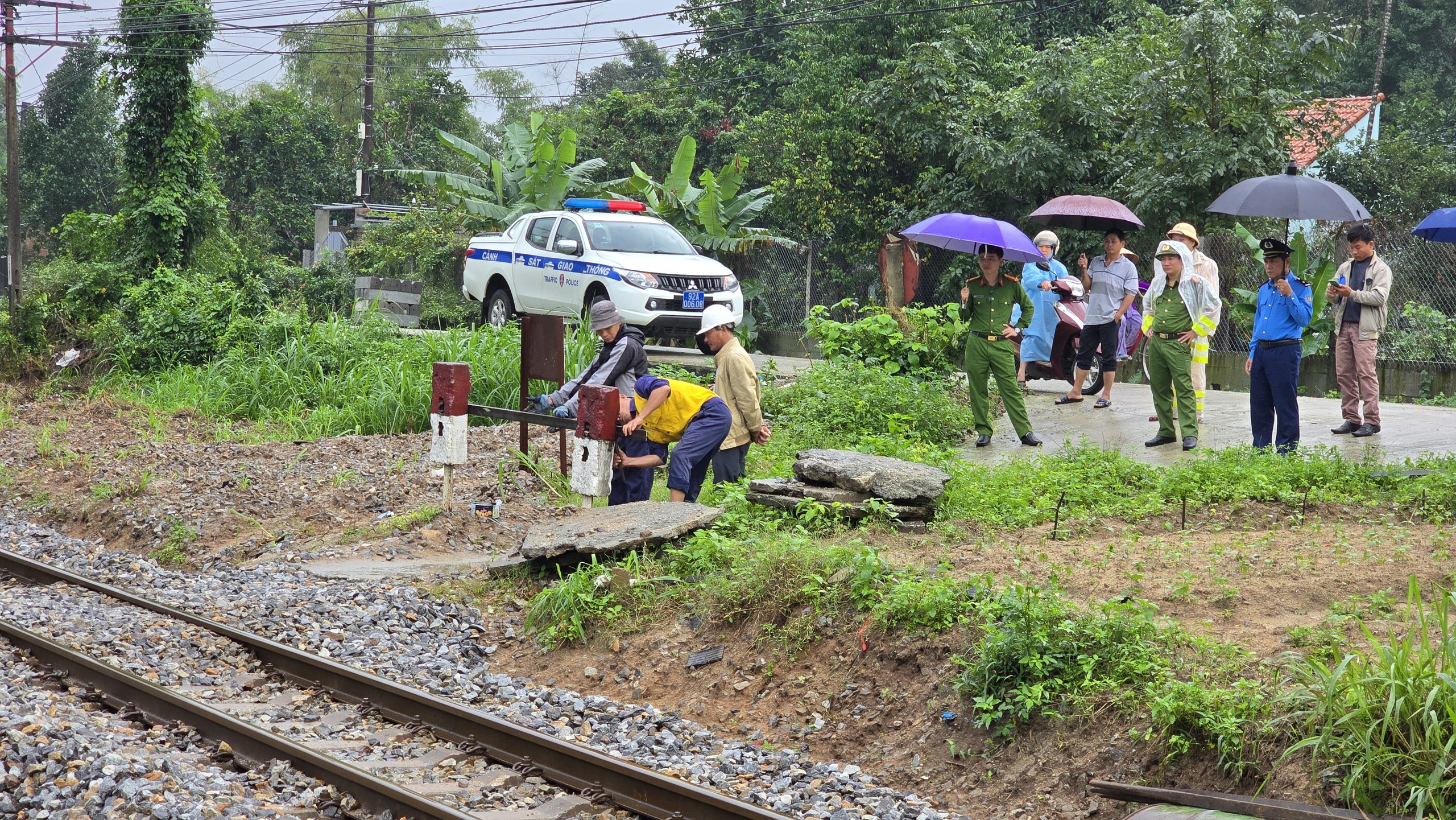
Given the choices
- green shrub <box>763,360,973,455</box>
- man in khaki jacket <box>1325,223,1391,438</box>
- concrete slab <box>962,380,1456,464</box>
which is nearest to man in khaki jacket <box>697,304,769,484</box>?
green shrub <box>763,360,973,455</box>

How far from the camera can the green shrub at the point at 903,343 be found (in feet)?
43.9

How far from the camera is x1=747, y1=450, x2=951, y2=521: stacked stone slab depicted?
7.99m

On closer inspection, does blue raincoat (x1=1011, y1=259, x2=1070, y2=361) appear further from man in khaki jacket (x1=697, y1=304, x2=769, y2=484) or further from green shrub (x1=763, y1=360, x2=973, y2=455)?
man in khaki jacket (x1=697, y1=304, x2=769, y2=484)

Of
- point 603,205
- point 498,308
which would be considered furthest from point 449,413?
point 498,308

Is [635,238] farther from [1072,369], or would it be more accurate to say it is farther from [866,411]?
[1072,369]

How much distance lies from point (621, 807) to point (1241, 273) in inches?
501

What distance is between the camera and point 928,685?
5.60 m

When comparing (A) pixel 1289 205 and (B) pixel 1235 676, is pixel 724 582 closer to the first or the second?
(B) pixel 1235 676

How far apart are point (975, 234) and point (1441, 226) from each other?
3.96 meters

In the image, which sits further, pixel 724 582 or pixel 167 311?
pixel 167 311

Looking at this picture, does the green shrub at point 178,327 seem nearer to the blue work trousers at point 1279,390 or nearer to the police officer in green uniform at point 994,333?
the police officer in green uniform at point 994,333

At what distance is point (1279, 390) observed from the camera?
9.54 m

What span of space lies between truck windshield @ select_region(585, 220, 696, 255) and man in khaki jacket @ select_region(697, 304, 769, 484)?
713 cm

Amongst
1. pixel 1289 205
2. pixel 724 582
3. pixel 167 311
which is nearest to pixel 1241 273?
pixel 1289 205
